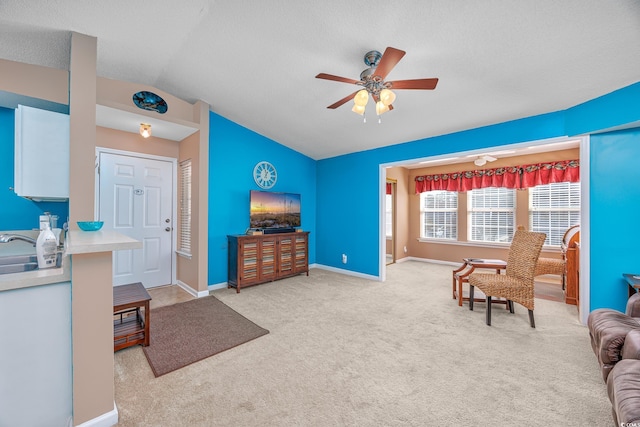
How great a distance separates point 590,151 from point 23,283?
187 inches

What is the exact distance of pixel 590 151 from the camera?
275 cm

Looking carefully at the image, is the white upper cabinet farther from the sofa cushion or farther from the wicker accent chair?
the wicker accent chair

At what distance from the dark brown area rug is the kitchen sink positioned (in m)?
1.06

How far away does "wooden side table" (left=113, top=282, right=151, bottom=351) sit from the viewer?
2119 millimetres

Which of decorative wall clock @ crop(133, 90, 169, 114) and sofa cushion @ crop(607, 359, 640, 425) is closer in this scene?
sofa cushion @ crop(607, 359, 640, 425)

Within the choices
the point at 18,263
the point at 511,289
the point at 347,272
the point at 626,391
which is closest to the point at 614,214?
the point at 511,289

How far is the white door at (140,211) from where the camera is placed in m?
3.56

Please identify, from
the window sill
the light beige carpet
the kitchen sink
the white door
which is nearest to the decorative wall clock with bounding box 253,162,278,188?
the white door

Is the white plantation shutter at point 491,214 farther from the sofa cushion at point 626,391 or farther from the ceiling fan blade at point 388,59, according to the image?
the ceiling fan blade at point 388,59

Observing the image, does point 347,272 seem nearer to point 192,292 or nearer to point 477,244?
point 192,292

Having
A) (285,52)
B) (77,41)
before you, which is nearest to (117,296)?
(77,41)

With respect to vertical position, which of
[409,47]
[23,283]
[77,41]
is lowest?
[23,283]

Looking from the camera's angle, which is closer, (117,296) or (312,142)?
(117,296)

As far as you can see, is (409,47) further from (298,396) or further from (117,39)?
(298,396)
